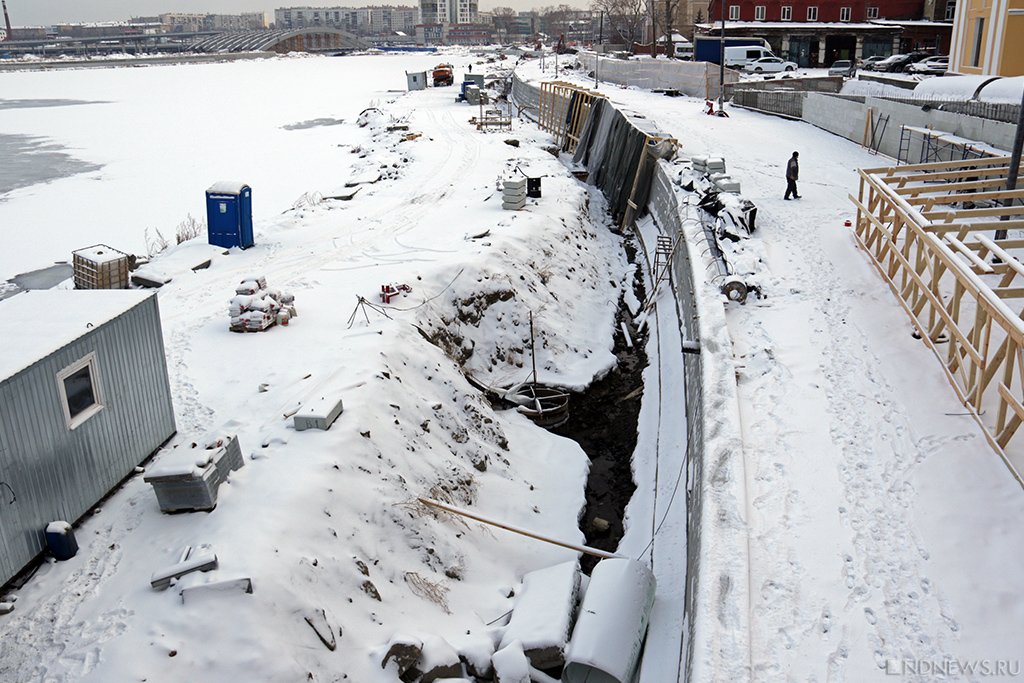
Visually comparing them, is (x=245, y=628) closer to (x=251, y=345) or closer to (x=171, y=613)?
(x=171, y=613)

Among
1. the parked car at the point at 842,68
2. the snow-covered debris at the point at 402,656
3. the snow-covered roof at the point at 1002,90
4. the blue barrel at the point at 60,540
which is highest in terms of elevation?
the parked car at the point at 842,68

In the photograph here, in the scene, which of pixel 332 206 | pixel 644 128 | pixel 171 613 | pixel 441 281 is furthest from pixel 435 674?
pixel 644 128

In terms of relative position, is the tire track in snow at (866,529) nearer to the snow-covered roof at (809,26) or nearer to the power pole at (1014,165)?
the power pole at (1014,165)

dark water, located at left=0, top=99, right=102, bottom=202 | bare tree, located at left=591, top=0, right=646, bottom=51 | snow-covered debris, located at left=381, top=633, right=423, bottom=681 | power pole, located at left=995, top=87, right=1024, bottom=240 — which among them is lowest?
snow-covered debris, located at left=381, top=633, right=423, bottom=681

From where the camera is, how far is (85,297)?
8953 mm

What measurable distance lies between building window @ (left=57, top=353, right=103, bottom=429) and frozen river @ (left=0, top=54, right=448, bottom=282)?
14.2 meters

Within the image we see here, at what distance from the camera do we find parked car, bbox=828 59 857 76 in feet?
159

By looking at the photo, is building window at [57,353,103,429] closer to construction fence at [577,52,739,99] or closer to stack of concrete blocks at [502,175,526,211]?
Answer: stack of concrete blocks at [502,175,526,211]

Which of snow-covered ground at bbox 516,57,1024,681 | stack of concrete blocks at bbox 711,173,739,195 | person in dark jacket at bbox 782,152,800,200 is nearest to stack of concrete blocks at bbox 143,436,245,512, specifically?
snow-covered ground at bbox 516,57,1024,681

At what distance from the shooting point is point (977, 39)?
3297cm

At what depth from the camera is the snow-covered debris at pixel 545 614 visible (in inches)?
326

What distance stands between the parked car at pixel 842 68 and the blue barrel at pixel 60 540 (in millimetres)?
49624

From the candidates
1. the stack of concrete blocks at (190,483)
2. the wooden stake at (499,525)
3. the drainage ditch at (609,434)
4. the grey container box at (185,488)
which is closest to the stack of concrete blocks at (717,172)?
the drainage ditch at (609,434)

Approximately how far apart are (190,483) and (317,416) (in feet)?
6.30
